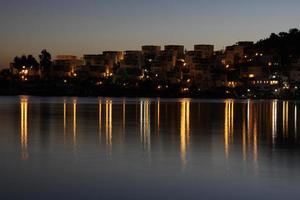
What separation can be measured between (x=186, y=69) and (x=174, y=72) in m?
2.80

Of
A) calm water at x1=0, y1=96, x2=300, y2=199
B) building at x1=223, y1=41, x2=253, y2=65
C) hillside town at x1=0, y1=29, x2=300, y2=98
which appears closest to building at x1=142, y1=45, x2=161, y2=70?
hillside town at x1=0, y1=29, x2=300, y2=98

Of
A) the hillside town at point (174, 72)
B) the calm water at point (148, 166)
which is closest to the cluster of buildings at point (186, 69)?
the hillside town at point (174, 72)

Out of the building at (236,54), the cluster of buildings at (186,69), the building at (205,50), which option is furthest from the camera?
the building at (205,50)

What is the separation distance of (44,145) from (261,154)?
6633mm

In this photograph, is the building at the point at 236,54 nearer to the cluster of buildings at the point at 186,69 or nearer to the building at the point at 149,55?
the cluster of buildings at the point at 186,69

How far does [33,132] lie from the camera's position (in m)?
23.3

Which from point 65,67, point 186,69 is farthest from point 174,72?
point 65,67

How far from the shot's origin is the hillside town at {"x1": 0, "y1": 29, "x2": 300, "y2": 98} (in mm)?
113562

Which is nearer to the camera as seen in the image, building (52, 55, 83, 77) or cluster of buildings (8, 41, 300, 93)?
cluster of buildings (8, 41, 300, 93)

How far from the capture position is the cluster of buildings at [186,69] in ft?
372

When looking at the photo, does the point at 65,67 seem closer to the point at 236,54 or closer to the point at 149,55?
the point at 149,55

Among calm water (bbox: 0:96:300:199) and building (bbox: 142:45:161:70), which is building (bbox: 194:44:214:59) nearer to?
building (bbox: 142:45:161:70)

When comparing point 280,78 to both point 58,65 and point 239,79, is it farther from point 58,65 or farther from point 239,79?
point 58,65

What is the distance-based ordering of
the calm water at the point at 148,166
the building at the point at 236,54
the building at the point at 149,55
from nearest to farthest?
the calm water at the point at 148,166 → the building at the point at 236,54 → the building at the point at 149,55
